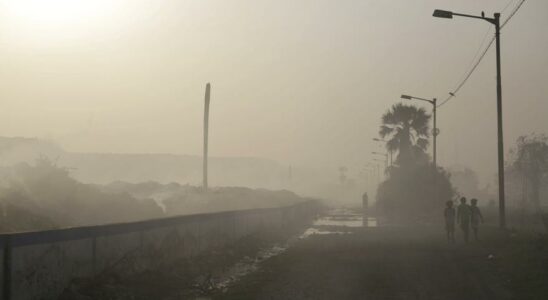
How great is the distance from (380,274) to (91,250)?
6.95m

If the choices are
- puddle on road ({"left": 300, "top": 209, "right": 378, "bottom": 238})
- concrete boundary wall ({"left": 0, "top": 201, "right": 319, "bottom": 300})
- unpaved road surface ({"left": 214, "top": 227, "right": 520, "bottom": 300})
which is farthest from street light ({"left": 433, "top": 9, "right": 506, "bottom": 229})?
concrete boundary wall ({"left": 0, "top": 201, "right": 319, "bottom": 300})

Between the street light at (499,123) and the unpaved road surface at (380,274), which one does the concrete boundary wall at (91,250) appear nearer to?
the unpaved road surface at (380,274)

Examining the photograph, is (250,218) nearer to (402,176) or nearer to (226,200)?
(226,200)

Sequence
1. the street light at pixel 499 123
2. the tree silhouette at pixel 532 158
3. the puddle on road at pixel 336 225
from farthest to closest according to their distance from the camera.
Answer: the tree silhouette at pixel 532 158 < the puddle on road at pixel 336 225 < the street light at pixel 499 123

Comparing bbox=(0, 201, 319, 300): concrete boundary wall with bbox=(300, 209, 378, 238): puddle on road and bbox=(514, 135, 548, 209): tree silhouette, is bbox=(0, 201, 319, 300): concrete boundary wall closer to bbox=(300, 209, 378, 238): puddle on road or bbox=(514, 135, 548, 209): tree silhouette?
bbox=(300, 209, 378, 238): puddle on road

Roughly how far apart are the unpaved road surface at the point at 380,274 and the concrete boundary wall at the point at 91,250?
2.33m

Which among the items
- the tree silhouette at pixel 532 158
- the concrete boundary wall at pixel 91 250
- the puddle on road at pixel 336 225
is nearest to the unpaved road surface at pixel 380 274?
the concrete boundary wall at pixel 91 250

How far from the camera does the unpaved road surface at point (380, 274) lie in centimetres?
1299

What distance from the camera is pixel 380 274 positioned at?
16.0 meters

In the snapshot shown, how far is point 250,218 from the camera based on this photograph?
30.2 m

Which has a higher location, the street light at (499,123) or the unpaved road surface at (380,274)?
the street light at (499,123)

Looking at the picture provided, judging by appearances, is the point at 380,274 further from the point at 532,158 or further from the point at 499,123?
the point at 532,158

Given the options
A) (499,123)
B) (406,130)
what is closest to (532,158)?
(406,130)

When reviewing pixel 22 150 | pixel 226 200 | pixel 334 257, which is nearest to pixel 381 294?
pixel 334 257
